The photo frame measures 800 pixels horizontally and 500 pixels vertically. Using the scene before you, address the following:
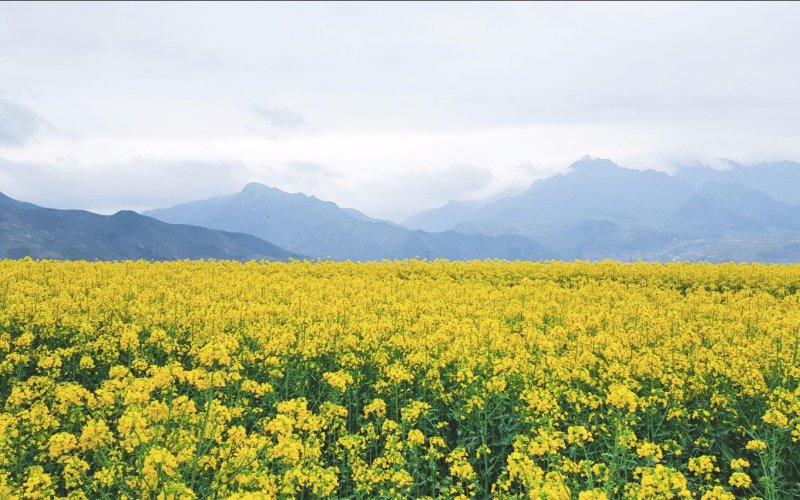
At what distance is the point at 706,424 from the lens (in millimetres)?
7141

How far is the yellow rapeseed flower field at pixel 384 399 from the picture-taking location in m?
5.19

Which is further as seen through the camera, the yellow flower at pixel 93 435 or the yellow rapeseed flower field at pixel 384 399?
the yellow rapeseed flower field at pixel 384 399

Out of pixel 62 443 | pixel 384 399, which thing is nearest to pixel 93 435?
pixel 62 443

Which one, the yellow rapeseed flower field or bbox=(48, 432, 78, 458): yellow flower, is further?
the yellow rapeseed flower field

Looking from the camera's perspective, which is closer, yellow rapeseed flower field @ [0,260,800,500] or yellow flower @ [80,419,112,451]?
yellow flower @ [80,419,112,451]

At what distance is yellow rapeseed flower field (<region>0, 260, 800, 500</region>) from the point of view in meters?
5.19

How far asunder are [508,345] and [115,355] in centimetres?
659

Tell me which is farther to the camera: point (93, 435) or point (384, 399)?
point (384, 399)

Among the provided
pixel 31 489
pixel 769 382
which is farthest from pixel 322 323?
pixel 769 382

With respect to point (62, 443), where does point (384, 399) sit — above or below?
below

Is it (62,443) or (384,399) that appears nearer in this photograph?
(62,443)

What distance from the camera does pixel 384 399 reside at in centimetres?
781

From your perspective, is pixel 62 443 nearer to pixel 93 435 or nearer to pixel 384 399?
pixel 93 435

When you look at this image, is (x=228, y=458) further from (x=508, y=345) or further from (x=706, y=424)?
(x=706, y=424)
